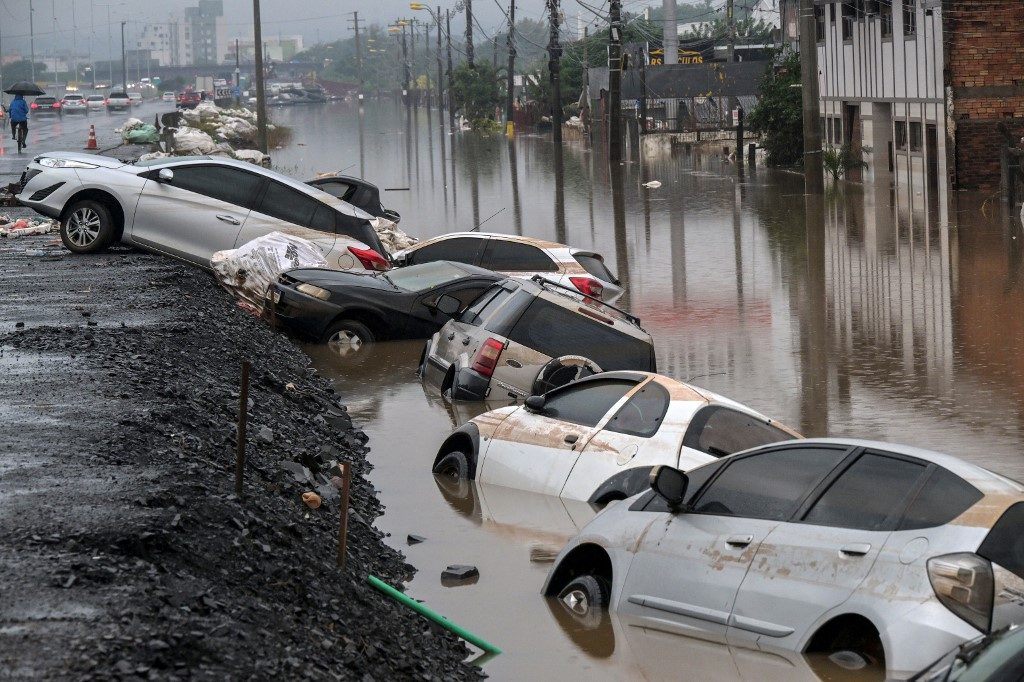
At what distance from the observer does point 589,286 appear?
19891mm

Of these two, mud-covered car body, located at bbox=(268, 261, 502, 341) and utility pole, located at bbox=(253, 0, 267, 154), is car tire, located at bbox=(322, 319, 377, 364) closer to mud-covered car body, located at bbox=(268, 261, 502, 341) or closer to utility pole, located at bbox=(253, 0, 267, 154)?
mud-covered car body, located at bbox=(268, 261, 502, 341)

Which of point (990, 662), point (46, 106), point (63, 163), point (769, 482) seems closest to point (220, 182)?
point (63, 163)

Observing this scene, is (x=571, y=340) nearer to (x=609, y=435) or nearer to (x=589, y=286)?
(x=609, y=435)

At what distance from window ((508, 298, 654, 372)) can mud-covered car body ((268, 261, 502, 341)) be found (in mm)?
3016

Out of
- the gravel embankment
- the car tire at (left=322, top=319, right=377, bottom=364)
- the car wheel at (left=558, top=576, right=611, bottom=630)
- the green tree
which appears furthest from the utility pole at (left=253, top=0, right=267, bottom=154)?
the car wheel at (left=558, top=576, right=611, bottom=630)

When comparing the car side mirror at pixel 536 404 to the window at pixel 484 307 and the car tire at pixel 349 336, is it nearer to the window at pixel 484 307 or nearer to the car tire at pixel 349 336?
the window at pixel 484 307

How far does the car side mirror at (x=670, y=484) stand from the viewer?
7.86 meters

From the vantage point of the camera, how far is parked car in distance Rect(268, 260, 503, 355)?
18.3m

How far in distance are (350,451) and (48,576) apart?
21.9 feet

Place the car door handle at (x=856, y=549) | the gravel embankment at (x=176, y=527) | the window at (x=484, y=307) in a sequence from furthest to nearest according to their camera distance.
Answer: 1. the window at (x=484, y=307)
2. the car door handle at (x=856, y=549)
3. the gravel embankment at (x=176, y=527)

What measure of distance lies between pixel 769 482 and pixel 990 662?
3.16 metres

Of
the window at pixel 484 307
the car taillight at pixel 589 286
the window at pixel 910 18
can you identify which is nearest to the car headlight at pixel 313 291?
the window at pixel 484 307

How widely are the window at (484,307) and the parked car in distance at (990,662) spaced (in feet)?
35.6

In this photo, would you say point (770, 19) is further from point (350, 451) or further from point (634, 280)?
point (350, 451)
